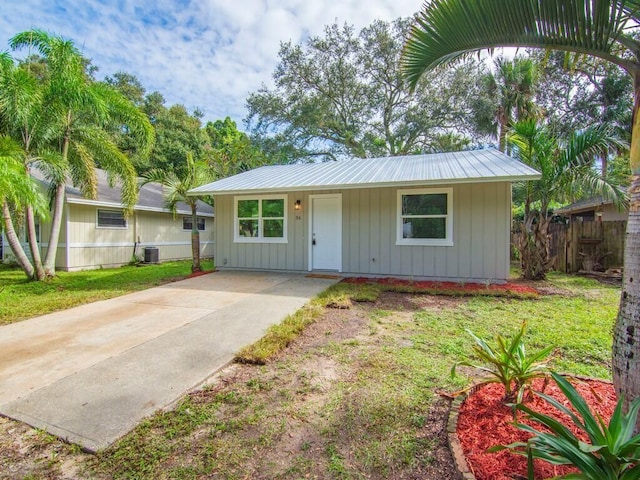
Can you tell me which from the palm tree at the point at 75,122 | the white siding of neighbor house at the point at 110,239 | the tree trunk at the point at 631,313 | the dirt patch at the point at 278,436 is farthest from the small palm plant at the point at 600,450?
the white siding of neighbor house at the point at 110,239

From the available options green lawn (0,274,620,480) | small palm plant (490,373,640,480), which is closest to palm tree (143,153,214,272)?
green lawn (0,274,620,480)

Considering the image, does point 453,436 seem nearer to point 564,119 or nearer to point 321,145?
point 321,145

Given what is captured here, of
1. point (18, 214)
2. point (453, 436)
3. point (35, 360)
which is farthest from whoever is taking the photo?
point (18, 214)

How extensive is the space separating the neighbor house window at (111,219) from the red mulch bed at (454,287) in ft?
30.6

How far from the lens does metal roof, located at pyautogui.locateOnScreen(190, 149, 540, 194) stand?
694 centimetres

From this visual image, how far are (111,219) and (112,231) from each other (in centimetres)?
44

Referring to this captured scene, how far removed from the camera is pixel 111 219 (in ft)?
39.7

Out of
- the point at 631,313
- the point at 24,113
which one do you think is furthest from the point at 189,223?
the point at 631,313

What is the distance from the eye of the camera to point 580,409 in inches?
65.4

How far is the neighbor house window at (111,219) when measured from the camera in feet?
38.5

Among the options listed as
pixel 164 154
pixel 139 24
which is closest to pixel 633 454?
pixel 139 24

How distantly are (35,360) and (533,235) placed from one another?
10051 millimetres

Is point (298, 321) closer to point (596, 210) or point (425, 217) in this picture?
point (425, 217)

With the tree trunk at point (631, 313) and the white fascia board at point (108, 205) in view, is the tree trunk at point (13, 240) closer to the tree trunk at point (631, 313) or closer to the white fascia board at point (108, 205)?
the white fascia board at point (108, 205)
